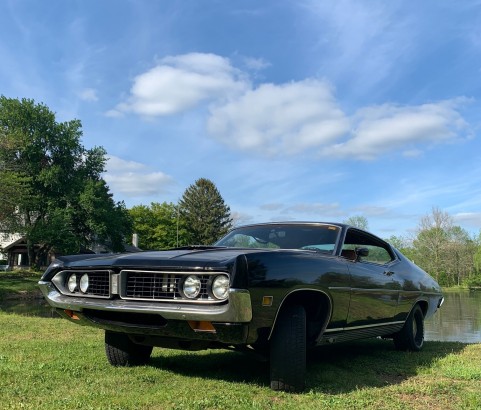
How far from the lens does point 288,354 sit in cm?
380

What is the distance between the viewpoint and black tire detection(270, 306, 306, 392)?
3805 mm

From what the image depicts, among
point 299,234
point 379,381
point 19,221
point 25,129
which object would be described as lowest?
point 379,381

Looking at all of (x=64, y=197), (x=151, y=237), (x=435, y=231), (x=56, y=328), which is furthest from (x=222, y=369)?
(x=151, y=237)

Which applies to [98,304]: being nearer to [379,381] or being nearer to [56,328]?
[379,381]

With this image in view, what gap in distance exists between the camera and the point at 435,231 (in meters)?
58.2

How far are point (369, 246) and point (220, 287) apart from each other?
2959mm

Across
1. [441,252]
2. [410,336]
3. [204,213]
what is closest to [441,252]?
[441,252]

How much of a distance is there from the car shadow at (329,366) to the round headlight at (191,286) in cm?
93

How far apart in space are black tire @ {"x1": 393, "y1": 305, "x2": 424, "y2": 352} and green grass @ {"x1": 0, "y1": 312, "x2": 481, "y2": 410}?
243mm

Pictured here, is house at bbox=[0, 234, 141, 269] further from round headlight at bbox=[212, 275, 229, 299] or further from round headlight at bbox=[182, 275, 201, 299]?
round headlight at bbox=[212, 275, 229, 299]

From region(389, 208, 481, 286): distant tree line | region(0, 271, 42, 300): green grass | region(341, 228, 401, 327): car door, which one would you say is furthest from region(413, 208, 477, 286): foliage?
region(341, 228, 401, 327): car door

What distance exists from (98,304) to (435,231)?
2343 inches

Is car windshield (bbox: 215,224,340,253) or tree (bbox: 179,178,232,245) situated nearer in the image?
car windshield (bbox: 215,224,340,253)

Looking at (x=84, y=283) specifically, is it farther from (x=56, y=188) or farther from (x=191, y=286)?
(x=56, y=188)
